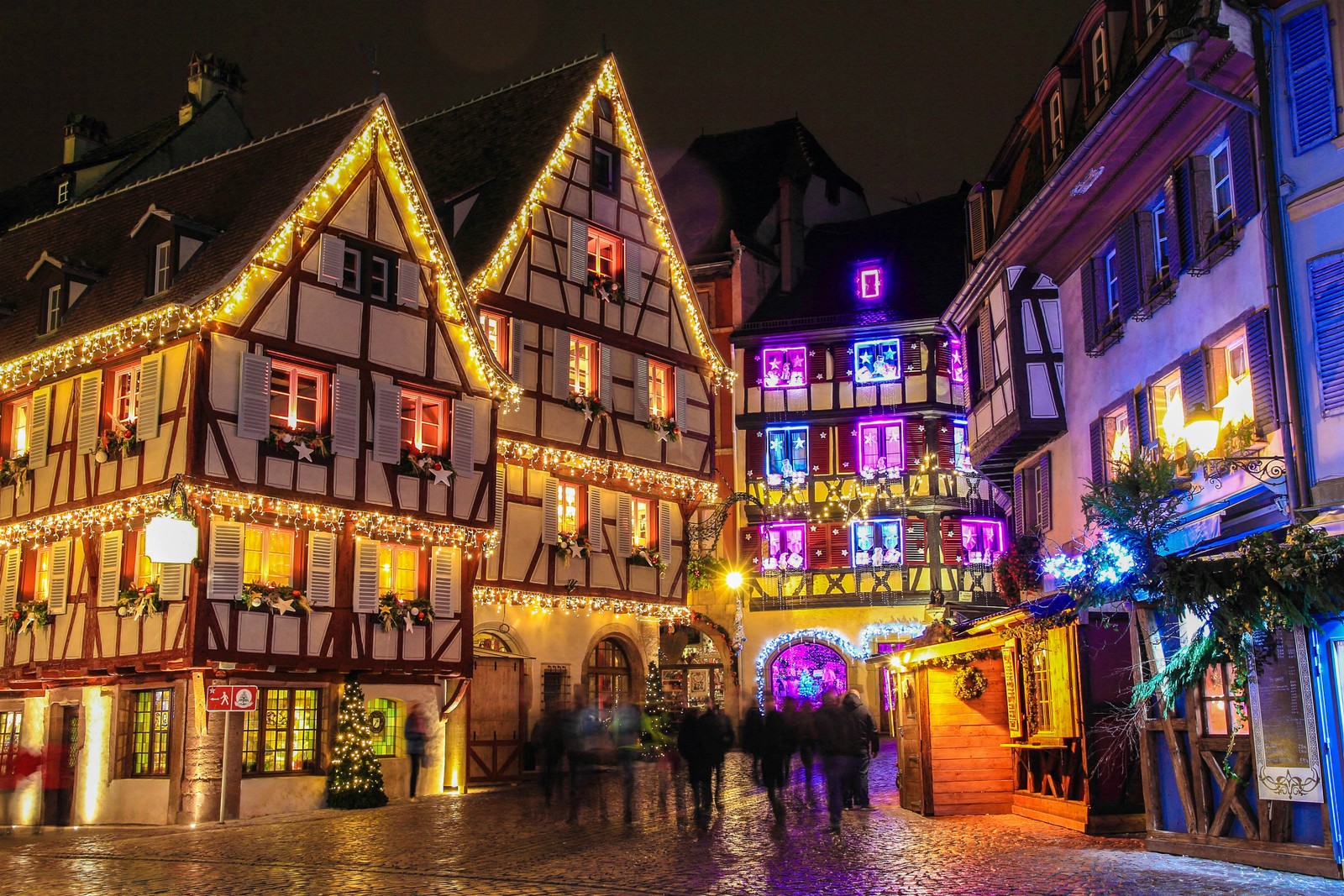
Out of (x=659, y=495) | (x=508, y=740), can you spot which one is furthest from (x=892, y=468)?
(x=508, y=740)

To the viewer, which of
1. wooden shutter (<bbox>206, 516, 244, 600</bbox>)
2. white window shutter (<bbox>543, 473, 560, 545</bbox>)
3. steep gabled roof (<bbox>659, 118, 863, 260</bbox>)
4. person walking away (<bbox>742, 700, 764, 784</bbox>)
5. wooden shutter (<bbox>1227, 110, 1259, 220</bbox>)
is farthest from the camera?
steep gabled roof (<bbox>659, 118, 863, 260</bbox>)

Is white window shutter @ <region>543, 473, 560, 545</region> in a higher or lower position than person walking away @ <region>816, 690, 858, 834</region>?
higher

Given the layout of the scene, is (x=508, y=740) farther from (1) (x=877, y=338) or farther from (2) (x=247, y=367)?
(1) (x=877, y=338)

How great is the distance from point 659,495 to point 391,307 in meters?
8.64

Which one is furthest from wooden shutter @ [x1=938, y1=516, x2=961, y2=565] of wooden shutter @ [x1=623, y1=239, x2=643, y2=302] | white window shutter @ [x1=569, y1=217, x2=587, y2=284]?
white window shutter @ [x1=569, y1=217, x2=587, y2=284]

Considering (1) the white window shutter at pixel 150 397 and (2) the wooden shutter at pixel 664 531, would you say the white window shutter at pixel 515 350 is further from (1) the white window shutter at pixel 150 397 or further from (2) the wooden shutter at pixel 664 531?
(1) the white window shutter at pixel 150 397

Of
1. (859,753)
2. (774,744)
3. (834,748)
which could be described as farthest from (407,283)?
(834,748)

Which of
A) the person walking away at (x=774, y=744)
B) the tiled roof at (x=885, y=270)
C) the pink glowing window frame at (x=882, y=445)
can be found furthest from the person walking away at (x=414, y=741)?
the tiled roof at (x=885, y=270)

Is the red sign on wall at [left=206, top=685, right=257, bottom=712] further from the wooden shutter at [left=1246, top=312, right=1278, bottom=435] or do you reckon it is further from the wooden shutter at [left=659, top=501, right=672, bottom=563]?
the wooden shutter at [left=1246, top=312, right=1278, bottom=435]

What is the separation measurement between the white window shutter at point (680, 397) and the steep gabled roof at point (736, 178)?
12833 millimetres

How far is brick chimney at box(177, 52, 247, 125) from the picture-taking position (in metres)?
42.4

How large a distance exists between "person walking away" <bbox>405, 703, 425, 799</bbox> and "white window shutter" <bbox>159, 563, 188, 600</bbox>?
15.7ft

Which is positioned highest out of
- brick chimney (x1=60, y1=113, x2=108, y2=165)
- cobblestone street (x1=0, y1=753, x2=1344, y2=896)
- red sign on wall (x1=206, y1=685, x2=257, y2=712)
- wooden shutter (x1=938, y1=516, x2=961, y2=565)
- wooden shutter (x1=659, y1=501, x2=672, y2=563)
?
brick chimney (x1=60, y1=113, x2=108, y2=165)

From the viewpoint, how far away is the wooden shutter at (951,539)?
41.4 meters
